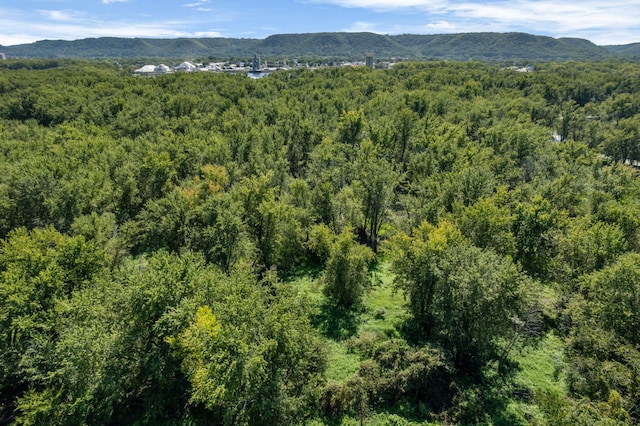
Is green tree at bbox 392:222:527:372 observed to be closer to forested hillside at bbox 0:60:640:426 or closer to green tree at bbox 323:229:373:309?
forested hillside at bbox 0:60:640:426

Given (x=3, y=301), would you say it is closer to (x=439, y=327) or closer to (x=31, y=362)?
(x=31, y=362)

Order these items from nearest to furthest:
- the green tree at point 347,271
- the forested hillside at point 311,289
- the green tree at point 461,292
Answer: the forested hillside at point 311,289 < the green tree at point 461,292 < the green tree at point 347,271

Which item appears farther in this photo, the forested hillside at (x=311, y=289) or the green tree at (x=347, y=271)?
the green tree at (x=347, y=271)

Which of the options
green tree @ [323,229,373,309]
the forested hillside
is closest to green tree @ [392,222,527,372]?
the forested hillside

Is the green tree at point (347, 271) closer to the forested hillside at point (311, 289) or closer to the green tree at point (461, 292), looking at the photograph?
the forested hillside at point (311, 289)

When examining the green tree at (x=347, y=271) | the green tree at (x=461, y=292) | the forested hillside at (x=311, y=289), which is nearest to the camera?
the forested hillside at (x=311, y=289)

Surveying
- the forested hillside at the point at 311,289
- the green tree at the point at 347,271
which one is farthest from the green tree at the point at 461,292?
the green tree at the point at 347,271

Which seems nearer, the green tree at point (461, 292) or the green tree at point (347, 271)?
the green tree at point (461, 292)

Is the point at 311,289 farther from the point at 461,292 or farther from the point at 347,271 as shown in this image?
the point at 461,292
